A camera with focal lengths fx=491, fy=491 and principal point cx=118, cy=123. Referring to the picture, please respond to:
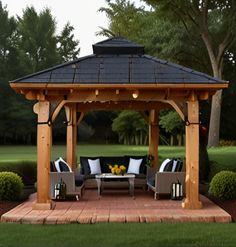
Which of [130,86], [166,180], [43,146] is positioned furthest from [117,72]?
[166,180]

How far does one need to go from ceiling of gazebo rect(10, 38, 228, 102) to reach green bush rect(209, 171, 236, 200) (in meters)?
2.02

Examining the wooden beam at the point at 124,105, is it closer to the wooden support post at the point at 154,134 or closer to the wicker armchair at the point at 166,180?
the wooden support post at the point at 154,134

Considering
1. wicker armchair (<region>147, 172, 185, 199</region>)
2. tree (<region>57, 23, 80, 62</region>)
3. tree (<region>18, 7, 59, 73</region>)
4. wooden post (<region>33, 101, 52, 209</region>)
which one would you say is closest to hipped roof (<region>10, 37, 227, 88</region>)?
wooden post (<region>33, 101, 52, 209</region>)

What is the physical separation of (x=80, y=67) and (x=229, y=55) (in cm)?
2632

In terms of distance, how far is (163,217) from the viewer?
878 cm

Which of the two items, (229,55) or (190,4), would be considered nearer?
(190,4)

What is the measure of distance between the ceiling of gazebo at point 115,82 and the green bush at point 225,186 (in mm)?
2021

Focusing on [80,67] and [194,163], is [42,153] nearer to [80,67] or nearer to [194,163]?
[80,67]

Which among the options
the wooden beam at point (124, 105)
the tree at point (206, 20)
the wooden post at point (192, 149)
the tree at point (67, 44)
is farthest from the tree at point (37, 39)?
the wooden post at point (192, 149)

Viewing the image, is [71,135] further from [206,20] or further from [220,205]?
[206,20]

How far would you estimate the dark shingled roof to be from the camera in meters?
9.85

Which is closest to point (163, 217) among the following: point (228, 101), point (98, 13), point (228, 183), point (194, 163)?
point (194, 163)

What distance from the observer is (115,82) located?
9.81 m

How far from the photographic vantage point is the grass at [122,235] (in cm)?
684
